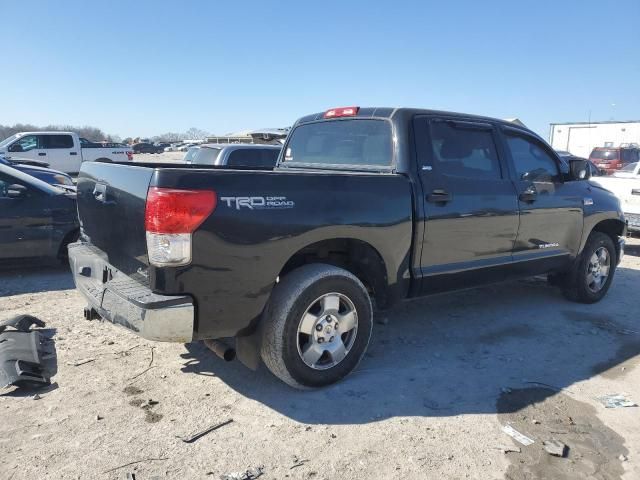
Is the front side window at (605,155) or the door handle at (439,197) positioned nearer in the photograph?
the door handle at (439,197)

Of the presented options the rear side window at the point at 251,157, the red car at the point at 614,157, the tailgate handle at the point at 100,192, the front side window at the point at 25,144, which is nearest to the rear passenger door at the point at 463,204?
the tailgate handle at the point at 100,192

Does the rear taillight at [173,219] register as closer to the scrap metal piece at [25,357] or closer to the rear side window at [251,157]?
the scrap metal piece at [25,357]

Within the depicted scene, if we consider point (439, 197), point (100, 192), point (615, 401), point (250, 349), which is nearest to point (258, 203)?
point (250, 349)

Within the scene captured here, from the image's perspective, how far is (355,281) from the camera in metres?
3.54

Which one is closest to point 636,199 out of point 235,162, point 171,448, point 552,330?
point 552,330

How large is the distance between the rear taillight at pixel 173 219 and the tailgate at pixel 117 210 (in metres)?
0.11

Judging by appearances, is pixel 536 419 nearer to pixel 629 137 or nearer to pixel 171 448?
pixel 171 448

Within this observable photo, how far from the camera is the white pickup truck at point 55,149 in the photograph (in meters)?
18.0

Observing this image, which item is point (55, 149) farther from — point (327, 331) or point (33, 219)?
point (327, 331)

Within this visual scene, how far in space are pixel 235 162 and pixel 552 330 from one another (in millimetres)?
7018

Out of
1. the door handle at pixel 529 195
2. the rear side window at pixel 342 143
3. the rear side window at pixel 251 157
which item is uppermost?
the rear side window at pixel 342 143

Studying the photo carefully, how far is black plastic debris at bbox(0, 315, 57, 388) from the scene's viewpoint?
343cm

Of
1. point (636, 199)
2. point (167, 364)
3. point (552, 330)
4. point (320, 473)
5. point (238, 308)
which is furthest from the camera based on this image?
point (636, 199)

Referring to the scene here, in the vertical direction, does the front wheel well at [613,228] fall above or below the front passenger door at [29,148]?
below
